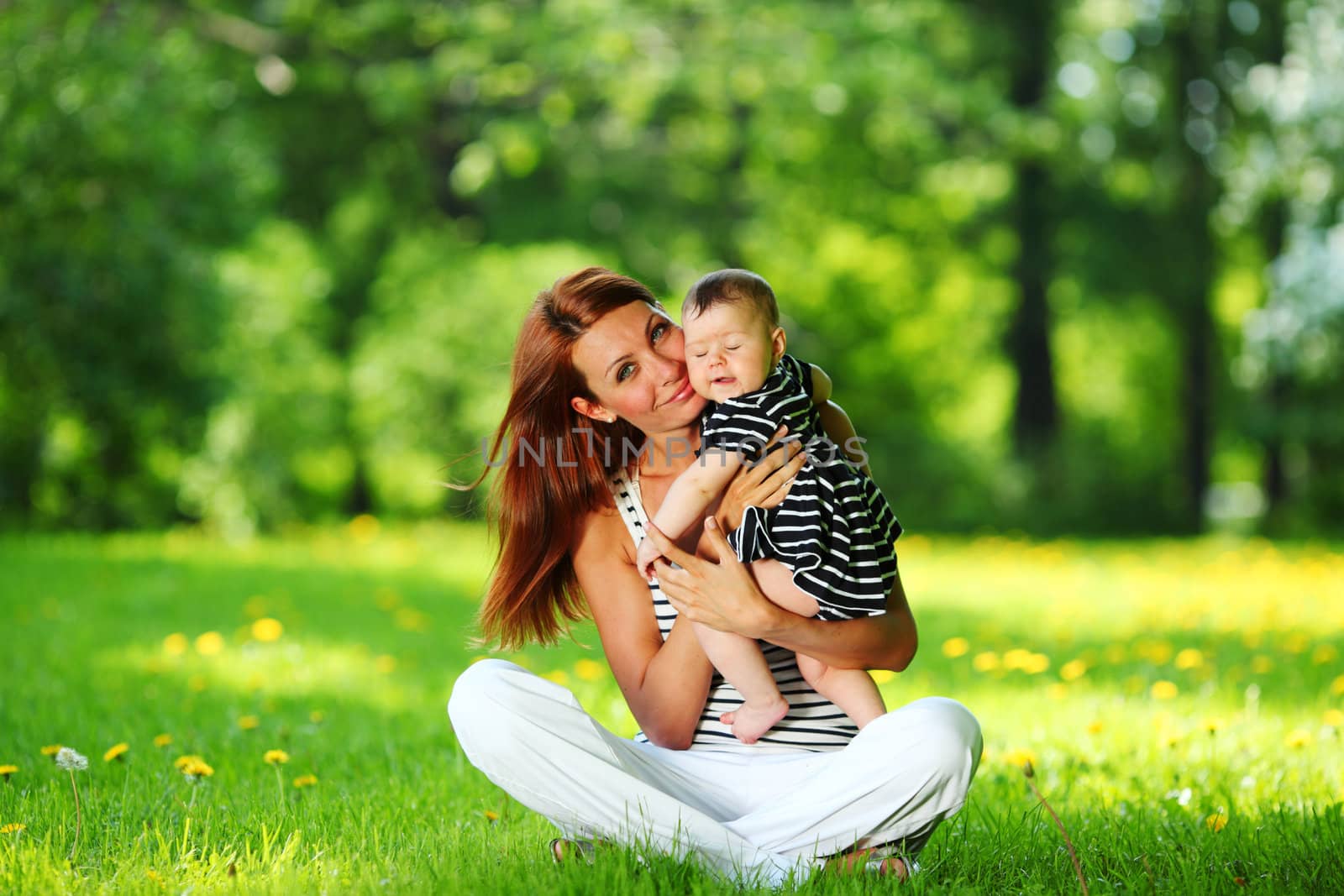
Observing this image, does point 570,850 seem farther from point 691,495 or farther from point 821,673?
point 691,495

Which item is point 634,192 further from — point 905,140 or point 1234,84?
point 1234,84

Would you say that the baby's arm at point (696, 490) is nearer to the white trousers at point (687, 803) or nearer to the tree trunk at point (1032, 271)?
the white trousers at point (687, 803)

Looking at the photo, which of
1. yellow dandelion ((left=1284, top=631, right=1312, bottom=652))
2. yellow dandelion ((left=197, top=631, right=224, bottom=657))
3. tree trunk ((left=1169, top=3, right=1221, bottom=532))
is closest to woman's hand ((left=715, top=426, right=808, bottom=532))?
yellow dandelion ((left=197, top=631, right=224, bottom=657))

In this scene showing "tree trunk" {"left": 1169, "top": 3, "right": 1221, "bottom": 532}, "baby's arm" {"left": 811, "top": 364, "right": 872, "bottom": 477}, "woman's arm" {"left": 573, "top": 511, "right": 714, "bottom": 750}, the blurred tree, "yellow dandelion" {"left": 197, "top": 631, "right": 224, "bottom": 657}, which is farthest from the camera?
"tree trunk" {"left": 1169, "top": 3, "right": 1221, "bottom": 532}

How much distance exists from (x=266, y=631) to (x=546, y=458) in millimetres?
3808

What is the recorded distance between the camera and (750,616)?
9.29ft

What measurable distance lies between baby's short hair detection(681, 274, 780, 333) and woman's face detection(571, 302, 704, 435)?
0.46 ft

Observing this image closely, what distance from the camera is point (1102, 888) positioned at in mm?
2904

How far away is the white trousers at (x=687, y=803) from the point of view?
273 cm

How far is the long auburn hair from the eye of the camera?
3264 millimetres

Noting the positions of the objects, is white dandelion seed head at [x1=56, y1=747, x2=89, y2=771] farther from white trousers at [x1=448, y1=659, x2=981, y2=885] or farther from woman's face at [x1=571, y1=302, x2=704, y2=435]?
woman's face at [x1=571, y1=302, x2=704, y2=435]

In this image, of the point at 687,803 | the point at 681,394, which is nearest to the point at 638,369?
the point at 681,394

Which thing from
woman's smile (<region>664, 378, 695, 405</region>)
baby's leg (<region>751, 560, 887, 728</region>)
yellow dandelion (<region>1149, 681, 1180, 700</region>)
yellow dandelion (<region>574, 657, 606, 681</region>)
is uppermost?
woman's smile (<region>664, 378, 695, 405</region>)

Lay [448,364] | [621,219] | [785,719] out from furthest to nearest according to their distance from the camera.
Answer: [621,219] < [448,364] < [785,719]
